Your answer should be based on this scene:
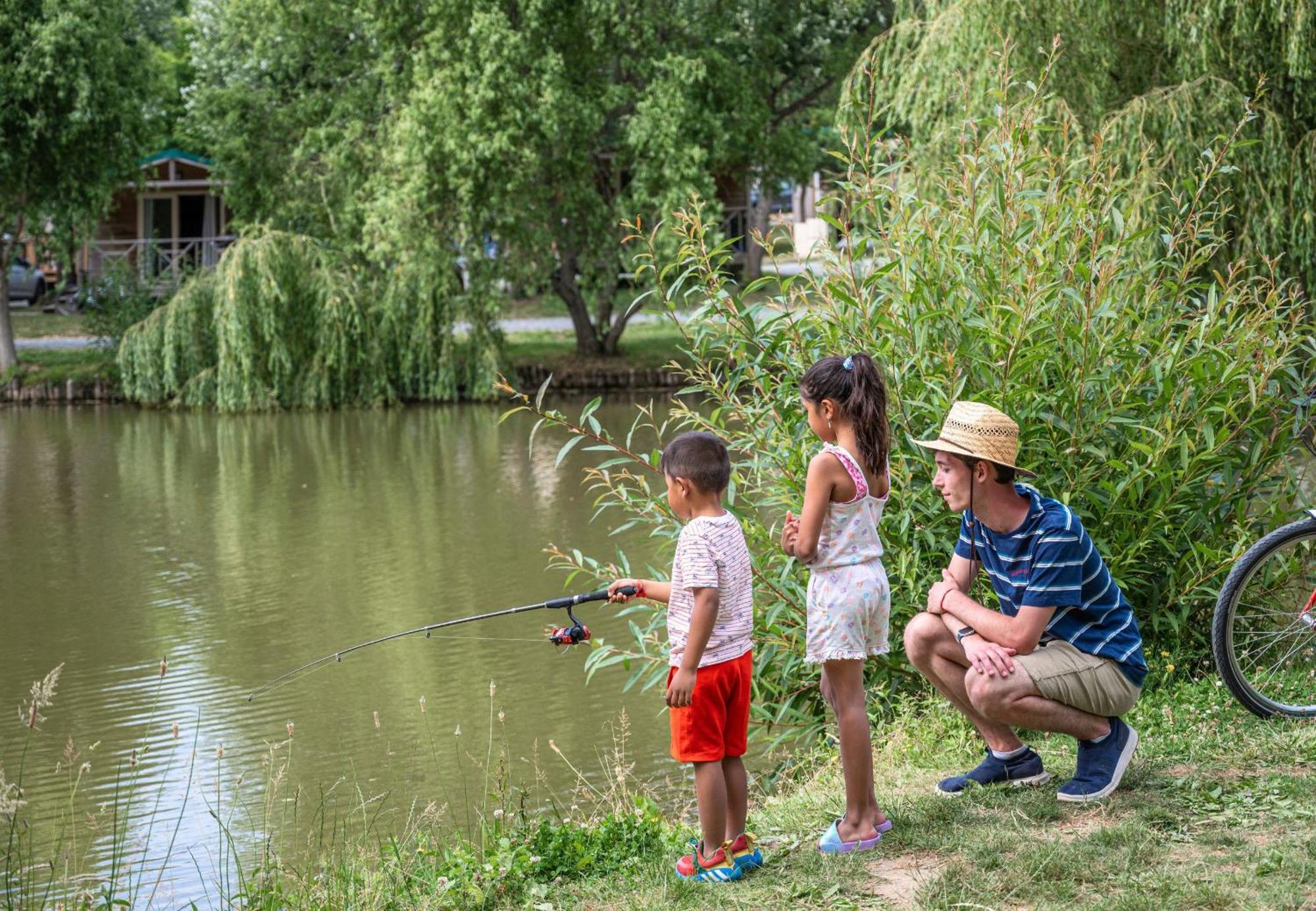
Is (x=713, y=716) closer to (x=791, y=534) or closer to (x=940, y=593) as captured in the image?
(x=791, y=534)

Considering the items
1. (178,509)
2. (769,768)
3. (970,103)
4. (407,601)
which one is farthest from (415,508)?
(769,768)

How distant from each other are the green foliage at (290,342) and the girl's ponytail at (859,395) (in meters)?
18.0

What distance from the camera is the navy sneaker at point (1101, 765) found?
4.33 m

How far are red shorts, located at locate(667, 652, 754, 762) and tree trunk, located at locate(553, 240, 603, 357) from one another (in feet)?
69.4

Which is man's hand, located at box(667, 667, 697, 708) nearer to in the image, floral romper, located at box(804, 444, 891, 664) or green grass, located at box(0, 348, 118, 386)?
floral romper, located at box(804, 444, 891, 664)

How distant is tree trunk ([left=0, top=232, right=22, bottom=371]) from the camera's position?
24.0 m

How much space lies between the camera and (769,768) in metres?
6.69

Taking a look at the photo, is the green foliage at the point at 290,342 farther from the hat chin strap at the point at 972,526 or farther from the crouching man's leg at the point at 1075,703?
the crouching man's leg at the point at 1075,703

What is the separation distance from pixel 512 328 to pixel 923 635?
25.8 m

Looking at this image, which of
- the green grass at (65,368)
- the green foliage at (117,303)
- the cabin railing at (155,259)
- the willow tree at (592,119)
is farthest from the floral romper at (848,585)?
the green foliage at (117,303)

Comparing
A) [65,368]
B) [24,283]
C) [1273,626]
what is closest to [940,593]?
[1273,626]

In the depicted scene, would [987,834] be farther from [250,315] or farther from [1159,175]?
[250,315]

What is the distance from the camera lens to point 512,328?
2981 centimetres

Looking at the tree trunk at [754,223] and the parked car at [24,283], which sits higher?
the tree trunk at [754,223]
